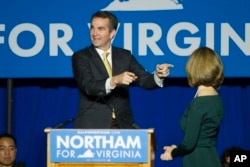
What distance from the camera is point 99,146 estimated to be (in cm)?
402

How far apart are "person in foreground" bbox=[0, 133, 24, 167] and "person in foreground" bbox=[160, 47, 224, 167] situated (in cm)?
235

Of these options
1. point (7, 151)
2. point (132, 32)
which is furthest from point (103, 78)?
point (132, 32)

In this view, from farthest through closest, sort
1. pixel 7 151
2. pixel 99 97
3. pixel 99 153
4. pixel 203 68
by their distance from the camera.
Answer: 1. pixel 7 151
2. pixel 99 97
3. pixel 99 153
4. pixel 203 68

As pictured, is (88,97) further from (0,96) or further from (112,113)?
(0,96)

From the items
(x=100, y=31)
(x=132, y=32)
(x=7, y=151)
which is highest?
(x=132, y=32)

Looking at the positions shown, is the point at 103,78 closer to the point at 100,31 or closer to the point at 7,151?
the point at 100,31

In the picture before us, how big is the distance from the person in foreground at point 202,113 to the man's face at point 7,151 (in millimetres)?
2358

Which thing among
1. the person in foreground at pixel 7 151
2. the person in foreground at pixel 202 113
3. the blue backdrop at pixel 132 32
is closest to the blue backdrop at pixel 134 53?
the blue backdrop at pixel 132 32

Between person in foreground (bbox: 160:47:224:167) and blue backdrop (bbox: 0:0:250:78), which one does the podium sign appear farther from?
blue backdrop (bbox: 0:0:250:78)

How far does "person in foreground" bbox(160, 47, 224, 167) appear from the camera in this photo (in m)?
3.91

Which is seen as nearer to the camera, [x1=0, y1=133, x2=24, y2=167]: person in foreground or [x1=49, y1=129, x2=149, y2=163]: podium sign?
[x1=49, y1=129, x2=149, y2=163]: podium sign

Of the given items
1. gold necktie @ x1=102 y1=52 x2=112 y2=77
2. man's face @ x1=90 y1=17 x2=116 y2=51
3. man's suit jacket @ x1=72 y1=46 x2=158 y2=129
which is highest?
man's face @ x1=90 y1=17 x2=116 y2=51

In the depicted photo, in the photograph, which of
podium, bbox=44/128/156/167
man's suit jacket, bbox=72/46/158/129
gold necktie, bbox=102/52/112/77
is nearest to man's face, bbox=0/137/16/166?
man's suit jacket, bbox=72/46/158/129

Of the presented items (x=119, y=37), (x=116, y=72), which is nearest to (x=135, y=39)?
(x=119, y=37)
